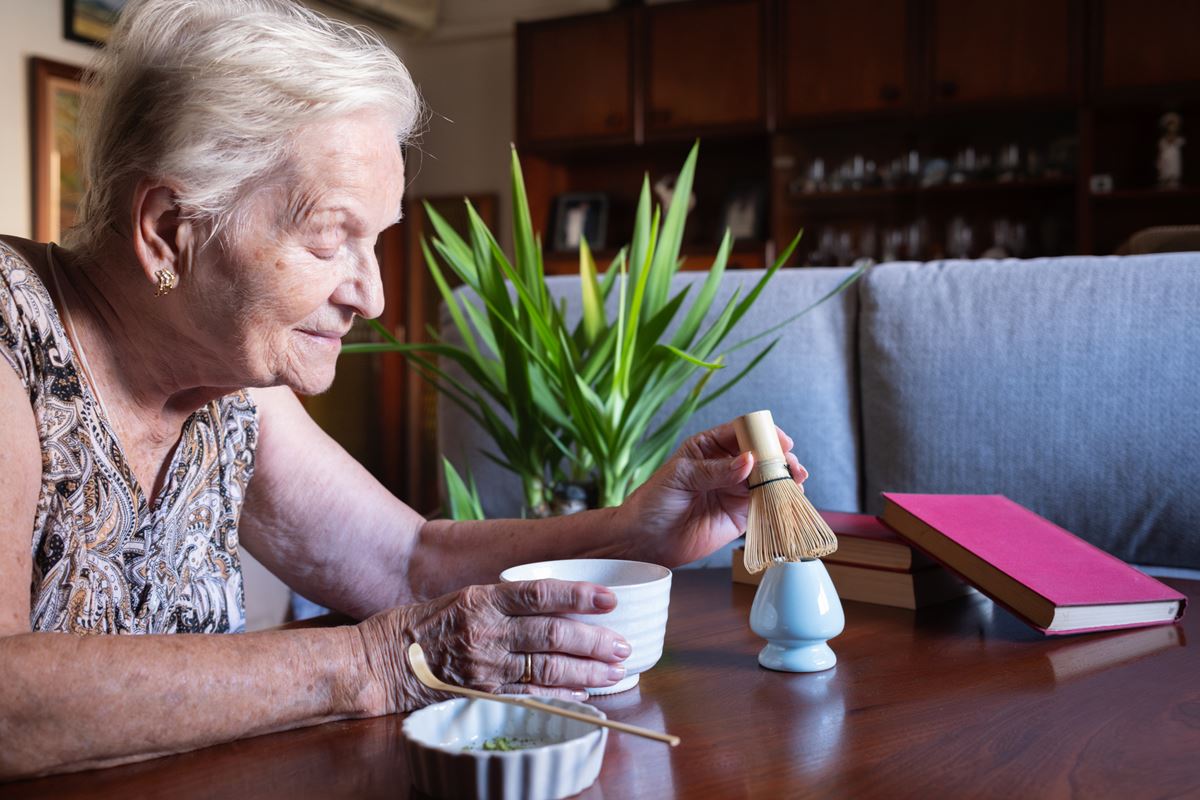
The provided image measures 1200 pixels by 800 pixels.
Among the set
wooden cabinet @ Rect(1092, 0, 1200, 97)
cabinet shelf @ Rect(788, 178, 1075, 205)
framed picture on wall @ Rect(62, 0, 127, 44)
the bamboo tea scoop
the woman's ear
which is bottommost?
the bamboo tea scoop

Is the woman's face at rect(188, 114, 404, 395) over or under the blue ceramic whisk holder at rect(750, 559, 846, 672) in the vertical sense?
over

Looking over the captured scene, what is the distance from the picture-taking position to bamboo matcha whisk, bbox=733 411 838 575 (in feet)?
2.96

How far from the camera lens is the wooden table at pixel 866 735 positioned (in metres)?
0.68

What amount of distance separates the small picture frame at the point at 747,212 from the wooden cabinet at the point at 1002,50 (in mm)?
938

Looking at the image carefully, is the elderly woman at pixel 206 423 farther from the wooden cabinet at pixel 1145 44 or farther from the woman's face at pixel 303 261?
the wooden cabinet at pixel 1145 44

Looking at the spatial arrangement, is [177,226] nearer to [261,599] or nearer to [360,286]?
[360,286]

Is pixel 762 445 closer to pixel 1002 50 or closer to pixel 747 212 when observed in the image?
pixel 1002 50

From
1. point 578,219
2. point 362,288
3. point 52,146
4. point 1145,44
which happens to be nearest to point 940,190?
point 1145,44

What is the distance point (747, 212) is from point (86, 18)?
2.98m

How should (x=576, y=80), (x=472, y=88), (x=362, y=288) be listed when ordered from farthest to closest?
(x=472, y=88) → (x=576, y=80) → (x=362, y=288)

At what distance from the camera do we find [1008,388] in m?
1.85

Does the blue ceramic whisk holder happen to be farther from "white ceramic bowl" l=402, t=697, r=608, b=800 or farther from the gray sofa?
the gray sofa

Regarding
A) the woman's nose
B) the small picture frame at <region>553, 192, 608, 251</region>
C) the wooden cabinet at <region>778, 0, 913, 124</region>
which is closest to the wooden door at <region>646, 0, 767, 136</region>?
the wooden cabinet at <region>778, 0, 913, 124</region>

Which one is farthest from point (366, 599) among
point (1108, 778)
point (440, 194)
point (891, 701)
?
point (440, 194)
